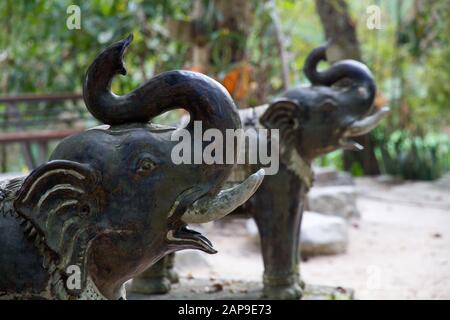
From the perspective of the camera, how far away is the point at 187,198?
220 cm

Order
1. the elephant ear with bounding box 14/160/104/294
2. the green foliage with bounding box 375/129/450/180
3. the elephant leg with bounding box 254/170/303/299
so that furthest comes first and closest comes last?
1. the green foliage with bounding box 375/129/450/180
2. the elephant leg with bounding box 254/170/303/299
3. the elephant ear with bounding box 14/160/104/294

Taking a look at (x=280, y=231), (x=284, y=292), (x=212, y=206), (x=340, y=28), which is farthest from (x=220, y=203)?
(x=340, y=28)

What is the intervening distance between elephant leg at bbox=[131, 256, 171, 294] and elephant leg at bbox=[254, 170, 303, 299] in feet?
2.03

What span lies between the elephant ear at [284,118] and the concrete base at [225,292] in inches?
37.3

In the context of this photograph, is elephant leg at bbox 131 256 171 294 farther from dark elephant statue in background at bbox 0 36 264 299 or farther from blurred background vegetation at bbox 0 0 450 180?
blurred background vegetation at bbox 0 0 450 180

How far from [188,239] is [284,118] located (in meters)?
2.04

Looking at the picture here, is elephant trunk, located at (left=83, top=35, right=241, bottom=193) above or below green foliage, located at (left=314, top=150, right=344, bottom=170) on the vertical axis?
above

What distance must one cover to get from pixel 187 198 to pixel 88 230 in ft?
1.03

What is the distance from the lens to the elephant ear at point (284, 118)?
13.6 ft

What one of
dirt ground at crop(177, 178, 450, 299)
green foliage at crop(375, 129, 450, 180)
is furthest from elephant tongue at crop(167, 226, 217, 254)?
green foliage at crop(375, 129, 450, 180)

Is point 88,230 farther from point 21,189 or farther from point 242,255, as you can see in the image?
point 242,255

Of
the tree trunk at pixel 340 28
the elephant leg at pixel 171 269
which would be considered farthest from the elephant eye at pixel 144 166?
the tree trunk at pixel 340 28

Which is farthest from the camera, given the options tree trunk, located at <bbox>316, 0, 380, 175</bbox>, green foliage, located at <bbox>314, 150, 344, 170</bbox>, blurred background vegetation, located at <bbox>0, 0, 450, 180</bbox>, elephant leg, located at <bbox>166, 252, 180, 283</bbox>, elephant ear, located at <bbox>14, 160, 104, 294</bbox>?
green foliage, located at <bbox>314, 150, 344, 170</bbox>

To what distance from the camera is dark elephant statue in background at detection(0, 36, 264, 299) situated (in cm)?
216
